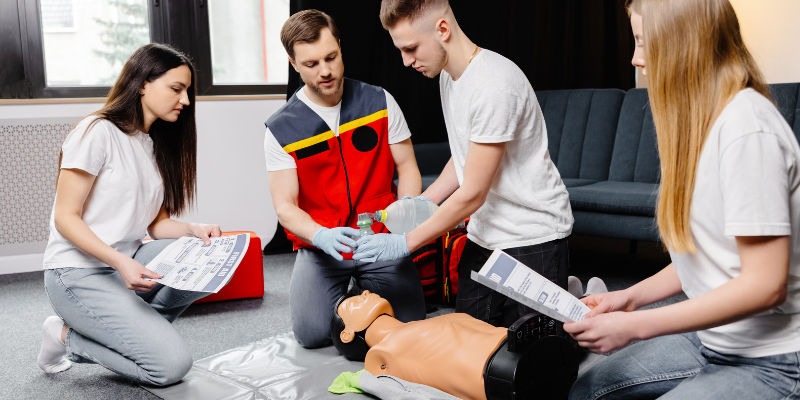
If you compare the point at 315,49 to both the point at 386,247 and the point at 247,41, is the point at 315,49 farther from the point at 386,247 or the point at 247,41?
the point at 247,41

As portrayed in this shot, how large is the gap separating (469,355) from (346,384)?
0.45 m

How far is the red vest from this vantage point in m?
2.09

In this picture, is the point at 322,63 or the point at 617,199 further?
the point at 617,199

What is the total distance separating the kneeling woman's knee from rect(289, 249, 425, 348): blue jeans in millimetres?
425

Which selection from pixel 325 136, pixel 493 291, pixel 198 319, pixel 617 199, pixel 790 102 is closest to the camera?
pixel 493 291

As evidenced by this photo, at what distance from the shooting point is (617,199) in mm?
2863

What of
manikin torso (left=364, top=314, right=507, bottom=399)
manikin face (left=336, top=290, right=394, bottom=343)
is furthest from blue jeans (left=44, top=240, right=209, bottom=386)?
manikin torso (left=364, top=314, right=507, bottom=399)

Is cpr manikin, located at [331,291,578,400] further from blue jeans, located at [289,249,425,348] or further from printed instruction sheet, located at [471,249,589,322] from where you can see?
blue jeans, located at [289,249,425,348]

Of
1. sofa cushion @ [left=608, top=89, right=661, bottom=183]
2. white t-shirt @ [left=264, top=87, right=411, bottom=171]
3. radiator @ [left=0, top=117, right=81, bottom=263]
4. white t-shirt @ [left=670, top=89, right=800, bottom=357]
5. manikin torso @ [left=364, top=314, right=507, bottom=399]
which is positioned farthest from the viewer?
sofa cushion @ [left=608, top=89, right=661, bottom=183]

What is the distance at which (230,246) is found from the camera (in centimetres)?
195

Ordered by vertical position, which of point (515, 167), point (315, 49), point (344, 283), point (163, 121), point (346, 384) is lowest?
point (346, 384)

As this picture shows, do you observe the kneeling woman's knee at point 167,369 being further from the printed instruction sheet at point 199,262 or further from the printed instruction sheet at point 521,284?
the printed instruction sheet at point 521,284

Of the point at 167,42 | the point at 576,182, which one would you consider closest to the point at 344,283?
the point at 576,182

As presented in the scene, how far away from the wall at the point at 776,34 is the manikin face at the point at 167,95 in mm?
3232
